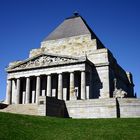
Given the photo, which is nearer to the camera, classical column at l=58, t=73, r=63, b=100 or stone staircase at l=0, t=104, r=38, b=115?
stone staircase at l=0, t=104, r=38, b=115

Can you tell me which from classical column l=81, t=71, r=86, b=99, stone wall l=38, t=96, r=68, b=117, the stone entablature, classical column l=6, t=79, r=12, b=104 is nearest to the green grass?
stone wall l=38, t=96, r=68, b=117

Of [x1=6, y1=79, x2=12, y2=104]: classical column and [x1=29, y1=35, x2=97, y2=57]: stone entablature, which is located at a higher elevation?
[x1=29, y1=35, x2=97, y2=57]: stone entablature

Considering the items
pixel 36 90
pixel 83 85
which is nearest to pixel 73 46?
pixel 83 85

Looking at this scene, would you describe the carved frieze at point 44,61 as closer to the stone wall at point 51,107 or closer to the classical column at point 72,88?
the classical column at point 72,88

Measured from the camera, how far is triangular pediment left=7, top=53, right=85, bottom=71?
5169cm

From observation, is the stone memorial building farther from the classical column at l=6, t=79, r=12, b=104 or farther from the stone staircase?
the stone staircase

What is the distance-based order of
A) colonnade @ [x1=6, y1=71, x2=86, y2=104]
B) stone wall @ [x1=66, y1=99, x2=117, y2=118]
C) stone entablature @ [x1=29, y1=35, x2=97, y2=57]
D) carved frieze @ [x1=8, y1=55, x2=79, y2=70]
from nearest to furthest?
stone wall @ [x1=66, y1=99, x2=117, y2=118] → colonnade @ [x1=6, y1=71, x2=86, y2=104] → carved frieze @ [x1=8, y1=55, x2=79, y2=70] → stone entablature @ [x1=29, y1=35, x2=97, y2=57]

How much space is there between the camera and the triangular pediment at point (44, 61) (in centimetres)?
5169

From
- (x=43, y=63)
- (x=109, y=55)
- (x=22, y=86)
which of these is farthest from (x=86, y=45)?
(x=22, y=86)

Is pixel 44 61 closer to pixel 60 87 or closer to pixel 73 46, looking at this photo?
pixel 60 87

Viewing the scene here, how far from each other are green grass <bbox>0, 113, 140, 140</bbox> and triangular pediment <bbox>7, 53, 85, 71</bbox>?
23560mm

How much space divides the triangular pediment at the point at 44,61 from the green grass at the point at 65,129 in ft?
77.3

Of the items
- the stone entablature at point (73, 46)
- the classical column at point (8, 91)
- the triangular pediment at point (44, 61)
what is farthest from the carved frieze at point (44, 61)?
the stone entablature at point (73, 46)

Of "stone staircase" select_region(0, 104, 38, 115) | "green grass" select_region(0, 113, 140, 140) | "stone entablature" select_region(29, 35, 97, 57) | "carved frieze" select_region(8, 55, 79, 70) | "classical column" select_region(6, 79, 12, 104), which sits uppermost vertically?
"stone entablature" select_region(29, 35, 97, 57)
